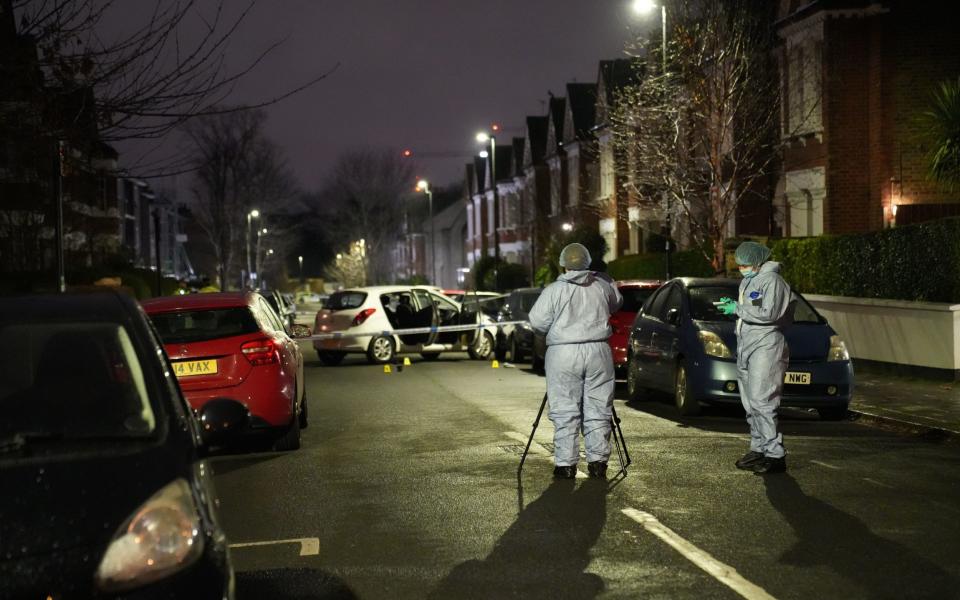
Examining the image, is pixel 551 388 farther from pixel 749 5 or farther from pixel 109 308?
pixel 749 5

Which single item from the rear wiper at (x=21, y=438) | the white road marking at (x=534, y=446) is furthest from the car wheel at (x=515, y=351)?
the rear wiper at (x=21, y=438)

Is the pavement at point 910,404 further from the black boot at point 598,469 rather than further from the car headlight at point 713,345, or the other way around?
the black boot at point 598,469

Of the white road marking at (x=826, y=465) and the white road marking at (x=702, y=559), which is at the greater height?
the white road marking at (x=702, y=559)

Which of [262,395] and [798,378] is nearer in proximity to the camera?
[262,395]

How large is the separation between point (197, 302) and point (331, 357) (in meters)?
14.4

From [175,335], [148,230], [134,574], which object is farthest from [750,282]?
[148,230]

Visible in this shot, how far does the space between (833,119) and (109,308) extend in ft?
82.7

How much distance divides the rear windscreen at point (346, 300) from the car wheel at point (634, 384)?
10891mm

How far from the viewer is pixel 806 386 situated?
13797 mm

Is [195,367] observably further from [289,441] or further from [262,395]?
[289,441]

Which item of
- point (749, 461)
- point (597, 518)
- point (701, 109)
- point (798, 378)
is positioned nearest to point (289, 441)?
point (749, 461)

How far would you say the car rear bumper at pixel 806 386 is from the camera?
13781mm

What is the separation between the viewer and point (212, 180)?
76.9 meters

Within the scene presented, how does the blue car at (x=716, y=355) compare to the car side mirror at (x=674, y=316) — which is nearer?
the blue car at (x=716, y=355)
